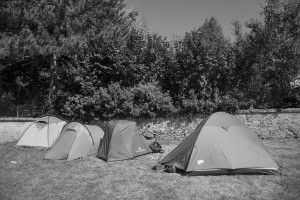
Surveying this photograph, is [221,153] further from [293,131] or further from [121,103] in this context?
[293,131]

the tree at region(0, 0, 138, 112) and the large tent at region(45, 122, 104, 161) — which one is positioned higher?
the tree at region(0, 0, 138, 112)

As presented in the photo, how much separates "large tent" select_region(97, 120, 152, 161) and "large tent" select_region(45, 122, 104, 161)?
1.41 feet

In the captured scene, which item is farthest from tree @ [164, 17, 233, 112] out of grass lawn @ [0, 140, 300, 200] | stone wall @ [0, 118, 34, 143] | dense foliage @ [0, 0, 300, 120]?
stone wall @ [0, 118, 34, 143]

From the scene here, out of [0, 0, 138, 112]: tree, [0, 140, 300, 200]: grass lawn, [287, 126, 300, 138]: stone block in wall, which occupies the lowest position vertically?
[0, 140, 300, 200]: grass lawn

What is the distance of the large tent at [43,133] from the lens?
1027 cm

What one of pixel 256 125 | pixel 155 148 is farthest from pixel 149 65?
pixel 256 125

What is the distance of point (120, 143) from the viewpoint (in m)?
8.61

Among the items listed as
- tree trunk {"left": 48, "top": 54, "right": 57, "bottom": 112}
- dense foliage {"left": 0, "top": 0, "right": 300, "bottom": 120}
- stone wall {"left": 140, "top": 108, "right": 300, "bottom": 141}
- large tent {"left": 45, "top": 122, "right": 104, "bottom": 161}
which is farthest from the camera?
tree trunk {"left": 48, "top": 54, "right": 57, "bottom": 112}

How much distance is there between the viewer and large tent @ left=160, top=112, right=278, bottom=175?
6.69 metres

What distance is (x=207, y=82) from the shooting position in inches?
469

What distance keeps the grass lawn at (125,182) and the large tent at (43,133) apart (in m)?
1.83

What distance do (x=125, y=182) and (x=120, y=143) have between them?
2209mm

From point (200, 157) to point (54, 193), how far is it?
3.29 m

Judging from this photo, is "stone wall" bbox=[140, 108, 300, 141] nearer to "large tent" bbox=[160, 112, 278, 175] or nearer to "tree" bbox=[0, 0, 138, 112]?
"tree" bbox=[0, 0, 138, 112]
